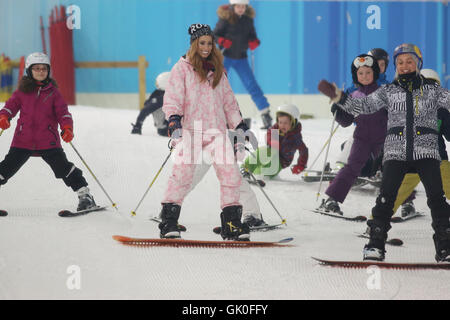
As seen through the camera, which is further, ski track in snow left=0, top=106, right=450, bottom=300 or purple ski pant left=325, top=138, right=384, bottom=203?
purple ski pant left=325, top=138, right=384, bottom=203

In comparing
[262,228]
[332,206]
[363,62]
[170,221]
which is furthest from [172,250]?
[363,62]

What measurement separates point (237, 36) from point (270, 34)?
3016 millimetres

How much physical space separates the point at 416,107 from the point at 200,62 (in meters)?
1.31

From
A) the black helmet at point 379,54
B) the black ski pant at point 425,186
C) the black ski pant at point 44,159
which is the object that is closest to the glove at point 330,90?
the black ski pant at point 425,186

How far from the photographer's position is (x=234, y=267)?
3662 mm

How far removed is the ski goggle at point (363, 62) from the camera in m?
4.66

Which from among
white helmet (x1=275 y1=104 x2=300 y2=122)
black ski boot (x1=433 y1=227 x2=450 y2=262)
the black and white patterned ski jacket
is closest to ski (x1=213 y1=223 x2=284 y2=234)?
the black and white patterned ski jacket

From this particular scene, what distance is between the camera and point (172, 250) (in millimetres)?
3965

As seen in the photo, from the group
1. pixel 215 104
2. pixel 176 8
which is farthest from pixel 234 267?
pixel 176 8

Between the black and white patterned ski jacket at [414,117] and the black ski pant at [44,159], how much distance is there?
231 cm

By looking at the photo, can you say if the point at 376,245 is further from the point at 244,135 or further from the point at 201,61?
the point at 201,61

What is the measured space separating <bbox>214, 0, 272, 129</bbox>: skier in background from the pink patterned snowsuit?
3793mm

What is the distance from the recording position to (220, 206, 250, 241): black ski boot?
166 inches

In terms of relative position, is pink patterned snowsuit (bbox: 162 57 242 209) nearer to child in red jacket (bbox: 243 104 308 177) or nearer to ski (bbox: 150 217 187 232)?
ski (bbox: 150 217 187 232)
